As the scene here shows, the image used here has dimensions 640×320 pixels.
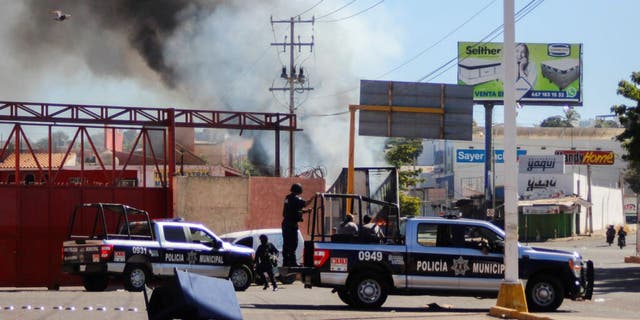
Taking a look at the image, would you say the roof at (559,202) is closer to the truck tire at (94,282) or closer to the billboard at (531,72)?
the billboard at (531,72)

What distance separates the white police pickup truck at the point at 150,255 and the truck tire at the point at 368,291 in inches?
250

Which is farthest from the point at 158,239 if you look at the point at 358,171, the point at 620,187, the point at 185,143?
the point at 620,187

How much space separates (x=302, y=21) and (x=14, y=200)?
2774 cm

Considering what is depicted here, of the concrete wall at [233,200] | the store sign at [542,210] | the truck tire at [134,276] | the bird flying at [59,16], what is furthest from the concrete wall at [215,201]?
the store sign at [542,210]

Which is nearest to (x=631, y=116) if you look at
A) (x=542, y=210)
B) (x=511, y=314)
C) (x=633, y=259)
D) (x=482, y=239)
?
(x=633, y=259)

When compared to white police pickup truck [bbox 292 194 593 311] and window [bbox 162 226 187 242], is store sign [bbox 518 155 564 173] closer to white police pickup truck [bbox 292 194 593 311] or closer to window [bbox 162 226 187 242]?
window [bbox 162 226 187 242]

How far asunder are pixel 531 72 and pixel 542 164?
2169cm

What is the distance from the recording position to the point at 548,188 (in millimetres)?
84375

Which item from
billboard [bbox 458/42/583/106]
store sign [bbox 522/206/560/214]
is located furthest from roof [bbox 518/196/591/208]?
Result: billboard [bbox 458/42/583/106]

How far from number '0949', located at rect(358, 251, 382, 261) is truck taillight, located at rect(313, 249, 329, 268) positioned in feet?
2.05

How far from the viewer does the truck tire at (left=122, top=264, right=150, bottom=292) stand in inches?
942

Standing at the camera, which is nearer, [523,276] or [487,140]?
[523,276]

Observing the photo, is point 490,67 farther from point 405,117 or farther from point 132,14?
point 405,117

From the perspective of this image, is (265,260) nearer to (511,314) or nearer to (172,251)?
(172,251)
